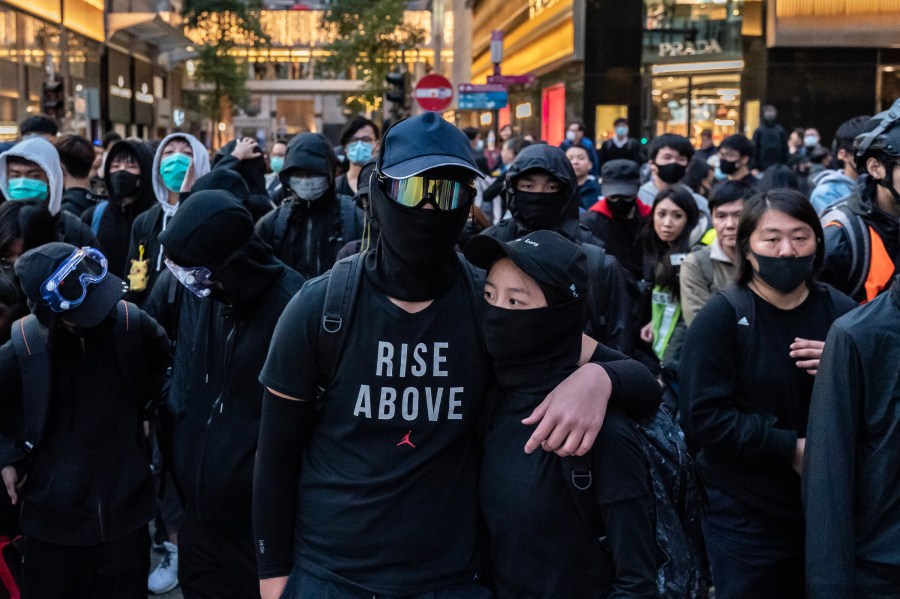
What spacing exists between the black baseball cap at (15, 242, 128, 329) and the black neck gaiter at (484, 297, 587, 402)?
A: 190 cm

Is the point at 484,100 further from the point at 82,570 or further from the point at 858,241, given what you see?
Answer: the point at 82,570

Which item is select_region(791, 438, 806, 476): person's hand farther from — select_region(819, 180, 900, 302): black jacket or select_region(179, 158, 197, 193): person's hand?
select_region(179, 158, 197, 193): person's hand

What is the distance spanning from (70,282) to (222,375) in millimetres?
664

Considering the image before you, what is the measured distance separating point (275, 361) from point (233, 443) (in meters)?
1.11

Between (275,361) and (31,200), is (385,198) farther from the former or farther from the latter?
(31,200)

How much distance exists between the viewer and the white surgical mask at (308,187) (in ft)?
21.9

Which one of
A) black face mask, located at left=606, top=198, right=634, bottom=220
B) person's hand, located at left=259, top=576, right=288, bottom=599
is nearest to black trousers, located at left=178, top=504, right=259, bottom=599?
person's hand, located at left=259, top=576, right=288, bottom=599

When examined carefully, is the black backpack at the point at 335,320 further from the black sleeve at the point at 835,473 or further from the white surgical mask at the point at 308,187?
the white surgical mask at the point at 308,187

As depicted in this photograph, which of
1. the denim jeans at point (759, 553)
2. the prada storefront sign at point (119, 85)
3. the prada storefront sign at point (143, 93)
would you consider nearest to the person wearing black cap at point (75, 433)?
the denim jeans at point (759, 553)

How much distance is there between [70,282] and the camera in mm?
4102

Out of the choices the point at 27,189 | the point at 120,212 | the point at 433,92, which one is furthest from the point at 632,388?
the point at 433,92

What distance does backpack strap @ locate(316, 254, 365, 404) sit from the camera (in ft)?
9.26

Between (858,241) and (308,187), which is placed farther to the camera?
(308,187)

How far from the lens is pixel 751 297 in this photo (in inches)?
162
